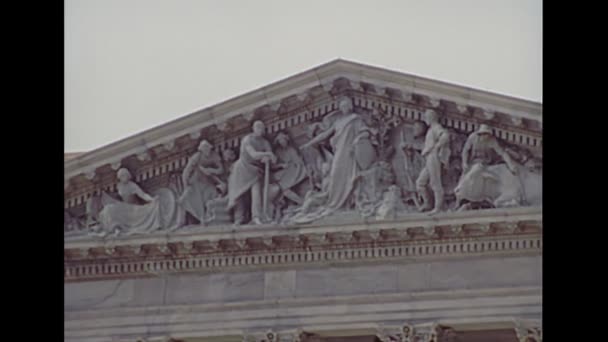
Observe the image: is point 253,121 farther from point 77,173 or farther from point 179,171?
point 77,173

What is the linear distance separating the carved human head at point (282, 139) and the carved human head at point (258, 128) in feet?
0.89

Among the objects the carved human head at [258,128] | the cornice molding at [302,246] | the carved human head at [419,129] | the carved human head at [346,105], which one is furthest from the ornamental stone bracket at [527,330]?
the carved human head at [258,128]

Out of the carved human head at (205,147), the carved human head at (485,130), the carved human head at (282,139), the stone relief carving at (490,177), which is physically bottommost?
the stone relief carving at (490,177)

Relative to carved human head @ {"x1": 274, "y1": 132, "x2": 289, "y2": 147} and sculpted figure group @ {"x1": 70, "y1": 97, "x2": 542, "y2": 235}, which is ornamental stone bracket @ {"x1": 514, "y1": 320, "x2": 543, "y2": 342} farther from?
carved human head @ {"x1": 274, "y1": 132, "x2": 289, "y2": 147}

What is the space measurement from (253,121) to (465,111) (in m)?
3.48

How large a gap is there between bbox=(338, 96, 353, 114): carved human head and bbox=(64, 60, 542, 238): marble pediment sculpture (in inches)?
0.9

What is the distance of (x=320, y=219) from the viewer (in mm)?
22766

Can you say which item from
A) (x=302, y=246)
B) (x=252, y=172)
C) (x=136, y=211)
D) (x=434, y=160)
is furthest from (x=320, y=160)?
(x=136, y=211)

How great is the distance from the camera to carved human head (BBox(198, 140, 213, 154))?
23.7 metres

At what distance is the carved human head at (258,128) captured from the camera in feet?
76.9

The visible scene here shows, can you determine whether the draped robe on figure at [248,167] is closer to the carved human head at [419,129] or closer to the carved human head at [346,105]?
the carved human head at [346,105]

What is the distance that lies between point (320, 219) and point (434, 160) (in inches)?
78.5
